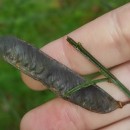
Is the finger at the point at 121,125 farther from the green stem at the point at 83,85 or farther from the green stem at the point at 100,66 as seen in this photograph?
the green stem at the point at 83,85

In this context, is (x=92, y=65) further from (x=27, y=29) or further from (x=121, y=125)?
(x=27, y=29)

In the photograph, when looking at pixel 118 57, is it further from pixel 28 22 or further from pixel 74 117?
pixel 28 22

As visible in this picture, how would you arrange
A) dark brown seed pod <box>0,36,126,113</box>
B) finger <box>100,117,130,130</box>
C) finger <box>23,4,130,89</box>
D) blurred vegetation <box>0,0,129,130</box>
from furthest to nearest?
blurred vegetation <box>0,0,129,130</box>
finger <box>100,117,130,130</box>
finger <box>23,4,130,89</box>
dark brown seed pod <box>0,36,126,113</box>

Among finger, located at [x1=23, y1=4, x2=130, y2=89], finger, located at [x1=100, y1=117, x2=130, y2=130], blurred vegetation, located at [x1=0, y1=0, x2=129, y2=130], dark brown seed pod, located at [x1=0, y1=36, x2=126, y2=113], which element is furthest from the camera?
blurred vegetation, located at [x1=0, y1=0, x2=129, y2=130]

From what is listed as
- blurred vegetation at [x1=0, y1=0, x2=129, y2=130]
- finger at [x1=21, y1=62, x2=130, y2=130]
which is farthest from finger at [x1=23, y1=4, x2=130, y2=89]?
blurred vegetation at [x1=0, y1=0, x2=129, y2=130]

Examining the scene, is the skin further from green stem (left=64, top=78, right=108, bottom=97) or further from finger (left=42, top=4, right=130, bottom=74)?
green stem (left=64, top=78, right=108, bottom=97)

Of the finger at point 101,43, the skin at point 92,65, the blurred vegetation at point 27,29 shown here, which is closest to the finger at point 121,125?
the skin at point 92,65
